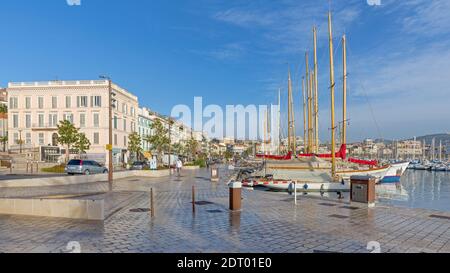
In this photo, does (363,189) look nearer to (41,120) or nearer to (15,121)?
(41,120)

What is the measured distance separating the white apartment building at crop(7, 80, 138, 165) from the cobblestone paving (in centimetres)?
4937

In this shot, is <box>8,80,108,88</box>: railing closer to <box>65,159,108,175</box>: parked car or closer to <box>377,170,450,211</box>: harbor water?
<box>65,159,108,175</box>: parked car

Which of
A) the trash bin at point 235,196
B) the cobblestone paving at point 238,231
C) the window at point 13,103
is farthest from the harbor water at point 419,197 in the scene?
the window at point 13,103

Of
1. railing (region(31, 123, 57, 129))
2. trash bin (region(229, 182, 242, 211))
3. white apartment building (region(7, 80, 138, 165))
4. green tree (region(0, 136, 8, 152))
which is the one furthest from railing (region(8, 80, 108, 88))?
A: trash bin (region(229, 182, 242, 211))

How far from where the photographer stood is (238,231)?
27.7ft

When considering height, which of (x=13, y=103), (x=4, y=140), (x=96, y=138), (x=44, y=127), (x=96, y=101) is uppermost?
(x=96, y=101)

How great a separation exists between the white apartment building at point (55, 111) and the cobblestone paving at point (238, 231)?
49.4 meters

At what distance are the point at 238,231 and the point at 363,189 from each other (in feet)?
24.9

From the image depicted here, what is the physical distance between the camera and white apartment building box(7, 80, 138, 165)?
5659 cm

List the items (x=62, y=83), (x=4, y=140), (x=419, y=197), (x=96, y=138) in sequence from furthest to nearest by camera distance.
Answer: (x=4, y=140)
(x=62, y=83)
(x=96, y=138)
(x=419, y=197)

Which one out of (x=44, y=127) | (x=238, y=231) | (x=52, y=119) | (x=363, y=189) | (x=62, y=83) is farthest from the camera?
(x=62, y=83)

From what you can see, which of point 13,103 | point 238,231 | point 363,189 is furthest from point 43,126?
point 363,189

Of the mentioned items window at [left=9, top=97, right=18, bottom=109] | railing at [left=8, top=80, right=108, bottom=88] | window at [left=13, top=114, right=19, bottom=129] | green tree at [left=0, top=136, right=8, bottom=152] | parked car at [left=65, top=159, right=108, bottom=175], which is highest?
railing at [left=8, top=80, right=108, bottom=88]
